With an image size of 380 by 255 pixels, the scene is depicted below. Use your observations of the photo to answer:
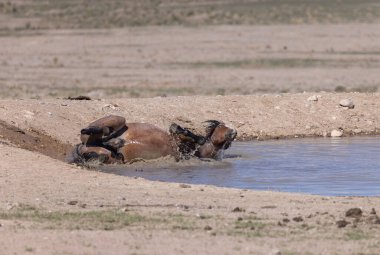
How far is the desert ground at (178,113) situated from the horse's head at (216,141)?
6.28 feet

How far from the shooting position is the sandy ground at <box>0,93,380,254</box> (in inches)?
340

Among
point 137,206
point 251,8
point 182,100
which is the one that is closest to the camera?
point 137,206

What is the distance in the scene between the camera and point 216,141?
15219mm

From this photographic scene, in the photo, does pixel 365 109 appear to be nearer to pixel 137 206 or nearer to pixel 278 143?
pixel 278 143

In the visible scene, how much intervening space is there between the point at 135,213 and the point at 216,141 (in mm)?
5244

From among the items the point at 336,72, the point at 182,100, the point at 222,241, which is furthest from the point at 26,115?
the point at 336,72

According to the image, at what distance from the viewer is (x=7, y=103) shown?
16.8 meters

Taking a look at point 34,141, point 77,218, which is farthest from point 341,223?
point 34,141

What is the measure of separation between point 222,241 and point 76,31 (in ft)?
122

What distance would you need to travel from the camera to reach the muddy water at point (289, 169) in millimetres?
13062

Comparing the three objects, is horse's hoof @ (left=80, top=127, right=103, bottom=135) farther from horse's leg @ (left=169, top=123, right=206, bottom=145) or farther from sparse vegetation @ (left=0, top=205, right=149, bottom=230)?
sparse vegetation @ (left=0, top=205, right=149, bottom=230)

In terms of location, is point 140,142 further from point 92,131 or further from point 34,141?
point 34,141

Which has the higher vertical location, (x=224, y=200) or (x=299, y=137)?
(x=224, y=200)

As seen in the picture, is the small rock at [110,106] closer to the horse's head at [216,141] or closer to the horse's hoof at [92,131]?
the horse's head at [216,141]
